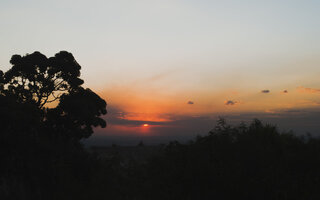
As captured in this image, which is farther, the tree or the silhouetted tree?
the tree

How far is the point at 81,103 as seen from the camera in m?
27.0

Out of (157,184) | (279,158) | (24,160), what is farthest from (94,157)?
(279,158)

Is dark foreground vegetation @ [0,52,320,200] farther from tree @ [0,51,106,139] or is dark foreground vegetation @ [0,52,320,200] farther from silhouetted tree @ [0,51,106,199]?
tree @ [0,51,106,139]

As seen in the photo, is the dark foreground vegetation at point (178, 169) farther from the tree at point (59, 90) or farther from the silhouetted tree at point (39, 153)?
the tree at point (59, 90)

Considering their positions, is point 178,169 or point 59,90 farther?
point 59,90

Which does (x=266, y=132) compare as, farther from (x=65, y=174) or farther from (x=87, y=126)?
(x=87, y=126)

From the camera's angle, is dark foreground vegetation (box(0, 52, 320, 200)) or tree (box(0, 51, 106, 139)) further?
tree (box(0, 51, 106, 139))

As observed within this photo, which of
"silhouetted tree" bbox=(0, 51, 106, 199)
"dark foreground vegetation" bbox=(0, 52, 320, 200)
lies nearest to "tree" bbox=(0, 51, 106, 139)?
"silhouetted tree" bbox=(0, 51, 106, 199)

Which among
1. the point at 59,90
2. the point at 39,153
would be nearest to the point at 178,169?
the point at 39,153

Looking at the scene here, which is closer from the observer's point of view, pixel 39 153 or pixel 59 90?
pixel 39 153

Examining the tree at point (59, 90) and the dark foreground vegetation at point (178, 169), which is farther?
the tree at point (59, 90)

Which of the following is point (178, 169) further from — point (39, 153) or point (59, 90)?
point (59, 90)

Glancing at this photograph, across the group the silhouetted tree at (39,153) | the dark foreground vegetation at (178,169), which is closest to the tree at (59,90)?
the silhouetted tree at (39,153)

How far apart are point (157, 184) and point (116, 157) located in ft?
20.9
